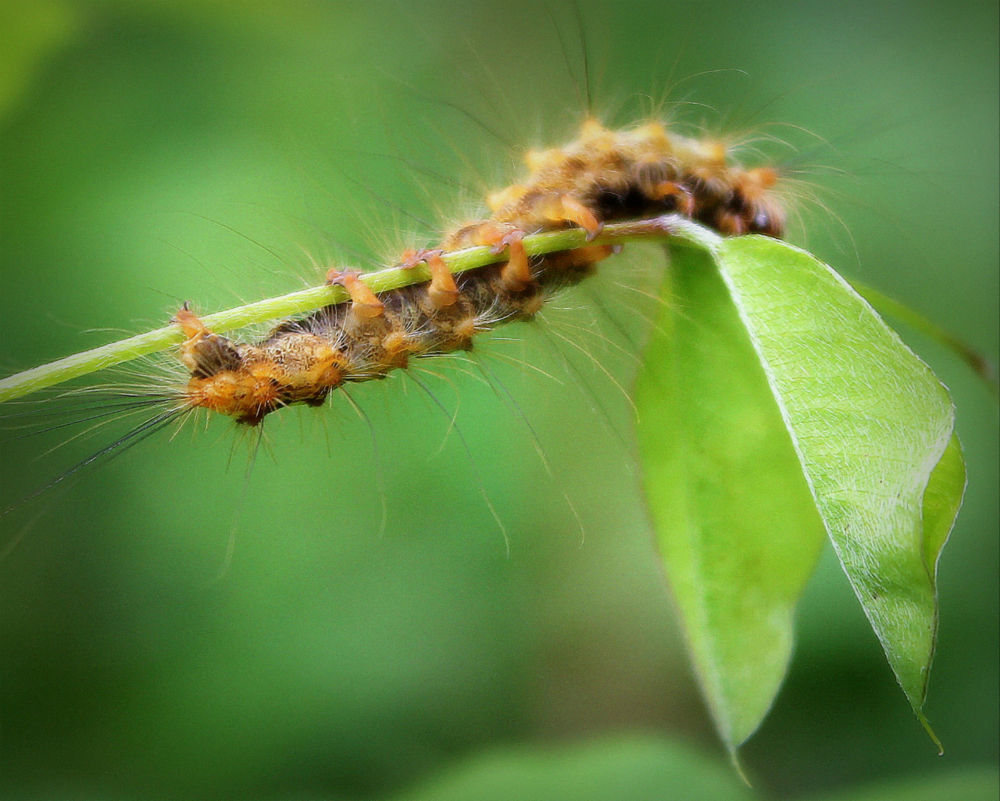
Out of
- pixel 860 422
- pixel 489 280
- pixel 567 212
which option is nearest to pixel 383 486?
pixel 489 280

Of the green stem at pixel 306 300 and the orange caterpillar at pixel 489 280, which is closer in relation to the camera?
the green stem at pixel 306 300

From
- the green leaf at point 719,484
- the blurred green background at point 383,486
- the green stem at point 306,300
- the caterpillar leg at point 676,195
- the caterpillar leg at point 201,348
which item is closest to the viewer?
the green stem at point 306,300

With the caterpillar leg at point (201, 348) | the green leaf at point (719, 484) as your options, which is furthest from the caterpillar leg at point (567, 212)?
the caterpillar leg at point (201, 348)

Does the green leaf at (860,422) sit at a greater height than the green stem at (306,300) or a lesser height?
lesser

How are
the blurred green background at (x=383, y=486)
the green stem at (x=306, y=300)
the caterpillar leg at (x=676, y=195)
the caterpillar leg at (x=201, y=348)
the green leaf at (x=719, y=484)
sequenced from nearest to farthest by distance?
the green stem at (x=306, y=300)
the caterpillar leg at (x=201, y=348)
the green leaf at (x=719, y=484)
the caterpillar leg at (x=676, y=195)
the blurred green background at (x=383, y=486)

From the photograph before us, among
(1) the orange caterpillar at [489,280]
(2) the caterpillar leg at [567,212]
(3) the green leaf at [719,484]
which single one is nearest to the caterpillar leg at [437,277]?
(1) the orange caterpillar at [489,280]

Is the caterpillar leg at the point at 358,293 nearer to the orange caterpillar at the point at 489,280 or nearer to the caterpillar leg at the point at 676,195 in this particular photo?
the orange caterpillar at the point at 489,280

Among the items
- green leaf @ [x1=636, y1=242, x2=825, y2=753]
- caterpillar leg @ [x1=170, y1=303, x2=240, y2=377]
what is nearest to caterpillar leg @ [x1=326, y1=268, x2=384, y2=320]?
caterpillar leg @ [x1=170, y1=303, x2=240, y2=377]
